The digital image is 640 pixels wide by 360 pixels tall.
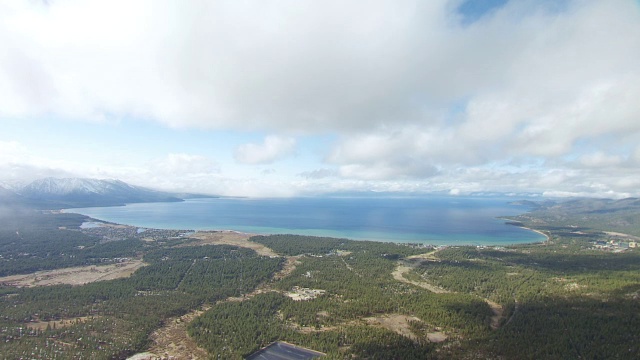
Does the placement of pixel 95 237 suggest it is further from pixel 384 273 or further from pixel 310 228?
pixel 384 273

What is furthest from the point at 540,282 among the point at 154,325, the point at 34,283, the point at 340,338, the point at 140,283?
the point at 34,283

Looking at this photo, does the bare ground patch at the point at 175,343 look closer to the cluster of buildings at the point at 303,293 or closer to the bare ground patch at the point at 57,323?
the bare ground patch at the point at 57,323

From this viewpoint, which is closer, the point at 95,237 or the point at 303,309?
the point at 303,309

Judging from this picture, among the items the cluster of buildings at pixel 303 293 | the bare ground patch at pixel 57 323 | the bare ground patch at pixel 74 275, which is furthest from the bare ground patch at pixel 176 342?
the bare ground patch at pixel 74 275

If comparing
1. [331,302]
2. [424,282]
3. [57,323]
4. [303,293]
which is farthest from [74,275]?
[424,282]

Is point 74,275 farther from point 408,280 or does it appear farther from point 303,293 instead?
point 408,280

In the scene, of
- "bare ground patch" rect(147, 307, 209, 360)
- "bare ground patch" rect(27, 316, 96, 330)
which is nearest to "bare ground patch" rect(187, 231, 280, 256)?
"bare ground patch" rect(147, 307, 209, 360)
